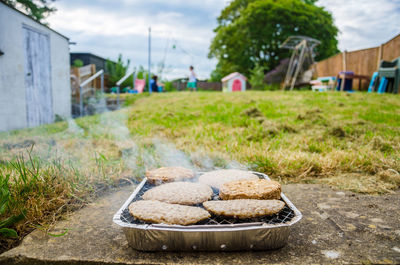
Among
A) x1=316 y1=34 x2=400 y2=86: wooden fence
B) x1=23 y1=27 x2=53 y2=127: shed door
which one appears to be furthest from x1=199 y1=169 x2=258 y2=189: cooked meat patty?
x1=316 y1=34 x2=400 y2=86: wooden fence

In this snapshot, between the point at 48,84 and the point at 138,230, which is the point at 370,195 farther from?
the point at 48,84

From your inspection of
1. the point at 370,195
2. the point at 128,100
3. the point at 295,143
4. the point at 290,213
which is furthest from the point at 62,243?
the point at 128,100

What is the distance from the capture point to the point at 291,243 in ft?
4.04

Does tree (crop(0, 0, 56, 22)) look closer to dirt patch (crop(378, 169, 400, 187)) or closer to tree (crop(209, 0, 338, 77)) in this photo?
dirt patch (crop(378, 169, 400, 187))

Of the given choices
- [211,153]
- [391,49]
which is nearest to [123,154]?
[211,153]

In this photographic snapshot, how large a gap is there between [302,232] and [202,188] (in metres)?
0.55

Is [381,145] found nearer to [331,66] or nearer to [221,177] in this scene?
[221,177]

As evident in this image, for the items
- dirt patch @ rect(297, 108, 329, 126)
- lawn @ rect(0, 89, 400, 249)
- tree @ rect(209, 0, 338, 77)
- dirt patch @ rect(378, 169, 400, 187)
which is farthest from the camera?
tree @ rect(209, 0, 338, 77)

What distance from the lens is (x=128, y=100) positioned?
970 centimetres

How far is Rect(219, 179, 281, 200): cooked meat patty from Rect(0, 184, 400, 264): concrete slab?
0.69 ft

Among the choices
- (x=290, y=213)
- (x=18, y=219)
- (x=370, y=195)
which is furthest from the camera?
(x=370, y=195)

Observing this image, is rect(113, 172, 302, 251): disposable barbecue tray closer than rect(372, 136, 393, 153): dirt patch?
Yes

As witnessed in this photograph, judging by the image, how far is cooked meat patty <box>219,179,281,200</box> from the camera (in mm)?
1370

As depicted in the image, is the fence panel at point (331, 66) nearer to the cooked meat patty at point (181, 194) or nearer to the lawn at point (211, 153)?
the lawn at point (211, 153)
